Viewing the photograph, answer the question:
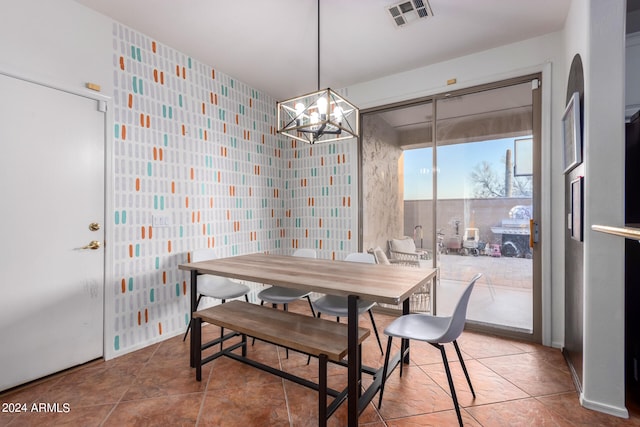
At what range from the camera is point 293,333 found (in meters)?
1.88

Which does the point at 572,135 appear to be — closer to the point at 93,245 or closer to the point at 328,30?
the point at 328,30

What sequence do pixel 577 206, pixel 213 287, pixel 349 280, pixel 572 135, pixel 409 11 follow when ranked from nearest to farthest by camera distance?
pixel 349 280, pixel 577 206, pixel 572 135, pixel 409 11, pixel 213 287

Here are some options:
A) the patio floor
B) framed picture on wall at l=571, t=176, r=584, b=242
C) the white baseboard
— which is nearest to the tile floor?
the white baseboard

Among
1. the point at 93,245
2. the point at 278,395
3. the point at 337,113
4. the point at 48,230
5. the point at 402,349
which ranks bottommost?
the point at 278,395

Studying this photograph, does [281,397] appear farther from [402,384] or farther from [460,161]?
[460,161]

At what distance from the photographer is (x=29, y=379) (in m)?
2.13

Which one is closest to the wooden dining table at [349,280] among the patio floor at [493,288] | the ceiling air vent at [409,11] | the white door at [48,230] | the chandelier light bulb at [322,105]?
the white door at [48,230]

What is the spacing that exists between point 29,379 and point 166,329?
102cm

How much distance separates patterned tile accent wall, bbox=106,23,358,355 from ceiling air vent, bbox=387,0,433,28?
157 centimetres

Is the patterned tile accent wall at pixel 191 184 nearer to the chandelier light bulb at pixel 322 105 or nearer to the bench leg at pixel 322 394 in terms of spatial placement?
the chandelier light bulb at pixel 322 105

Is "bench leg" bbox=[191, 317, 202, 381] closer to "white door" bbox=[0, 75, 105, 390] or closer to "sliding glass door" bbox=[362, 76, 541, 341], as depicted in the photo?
"white door" bbox=[0, 75, 105, 390]

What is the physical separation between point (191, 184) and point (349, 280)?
7.15ft

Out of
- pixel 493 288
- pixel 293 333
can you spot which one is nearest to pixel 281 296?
pixel 293 333

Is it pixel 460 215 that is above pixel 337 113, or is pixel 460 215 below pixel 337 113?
below
